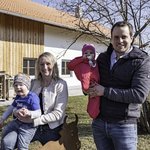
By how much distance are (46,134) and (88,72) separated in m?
1.00

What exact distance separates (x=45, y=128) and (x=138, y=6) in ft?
14.6

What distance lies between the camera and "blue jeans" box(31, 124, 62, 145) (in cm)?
363

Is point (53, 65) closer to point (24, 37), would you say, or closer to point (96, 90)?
point (96, 90)

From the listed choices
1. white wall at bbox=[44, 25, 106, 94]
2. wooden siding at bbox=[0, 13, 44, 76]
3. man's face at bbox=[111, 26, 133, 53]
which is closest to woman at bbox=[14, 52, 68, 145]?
man's face at bbox=[111, 26, 133, 53]

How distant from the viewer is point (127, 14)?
7.19 metres

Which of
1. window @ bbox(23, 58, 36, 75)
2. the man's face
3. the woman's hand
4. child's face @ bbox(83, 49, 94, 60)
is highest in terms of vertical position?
window @ bbox(23, 58, 36, 75)

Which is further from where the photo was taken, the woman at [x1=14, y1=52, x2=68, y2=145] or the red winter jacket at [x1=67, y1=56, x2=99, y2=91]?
the woman at [x1=14, y1=52, x2=68, y2=145]

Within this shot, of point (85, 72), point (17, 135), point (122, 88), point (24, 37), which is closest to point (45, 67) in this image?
point (85, 72)

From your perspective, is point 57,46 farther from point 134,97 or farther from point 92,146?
point 134,97

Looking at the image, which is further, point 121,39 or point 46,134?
point 46,134

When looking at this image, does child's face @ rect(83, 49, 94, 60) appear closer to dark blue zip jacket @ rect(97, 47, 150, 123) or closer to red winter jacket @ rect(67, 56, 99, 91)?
red winter jacket @ rect(67, 56, 99, 91)

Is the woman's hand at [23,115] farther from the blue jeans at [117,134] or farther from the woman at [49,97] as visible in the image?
the blue jeans at [117,134]

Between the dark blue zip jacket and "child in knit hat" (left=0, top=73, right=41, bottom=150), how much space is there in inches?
32.9

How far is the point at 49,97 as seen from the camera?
3.57 m
